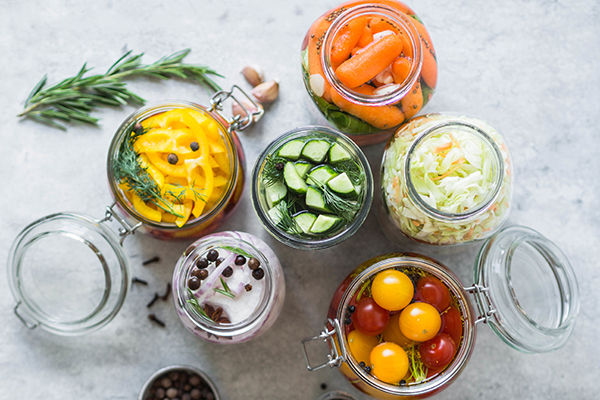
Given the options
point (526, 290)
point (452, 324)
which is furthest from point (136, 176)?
point (526, 290)

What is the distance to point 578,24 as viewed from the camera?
1570 millimetres

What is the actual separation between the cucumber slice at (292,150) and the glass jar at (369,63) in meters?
0.14

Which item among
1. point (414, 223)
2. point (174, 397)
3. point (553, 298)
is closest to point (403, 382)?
point (414, 223)

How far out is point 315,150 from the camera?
3.96 feet

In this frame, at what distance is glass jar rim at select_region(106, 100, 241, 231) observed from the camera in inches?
51.0

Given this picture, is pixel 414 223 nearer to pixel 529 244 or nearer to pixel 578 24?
pixel 529 244

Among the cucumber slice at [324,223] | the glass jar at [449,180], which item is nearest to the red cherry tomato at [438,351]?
the glass jar at [449,180]

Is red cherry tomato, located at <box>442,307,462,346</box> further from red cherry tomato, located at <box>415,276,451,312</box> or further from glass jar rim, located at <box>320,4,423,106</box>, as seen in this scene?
glass jar rim, located at <box>320,4,423,106</box>

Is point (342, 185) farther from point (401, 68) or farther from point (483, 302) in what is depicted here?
point (483, 302)

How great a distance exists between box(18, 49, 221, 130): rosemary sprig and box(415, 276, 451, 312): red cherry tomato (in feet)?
3.15

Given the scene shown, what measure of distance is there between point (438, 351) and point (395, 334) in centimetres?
12

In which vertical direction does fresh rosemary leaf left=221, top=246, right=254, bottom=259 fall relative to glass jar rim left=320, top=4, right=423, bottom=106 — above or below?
below

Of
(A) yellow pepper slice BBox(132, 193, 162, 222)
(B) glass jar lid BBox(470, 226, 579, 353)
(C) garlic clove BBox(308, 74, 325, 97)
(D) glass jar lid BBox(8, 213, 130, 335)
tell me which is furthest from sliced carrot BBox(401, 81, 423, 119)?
(D) glass jar lid BBox(8, 213, 130, 335)

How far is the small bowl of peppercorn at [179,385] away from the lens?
1437 millimetres
